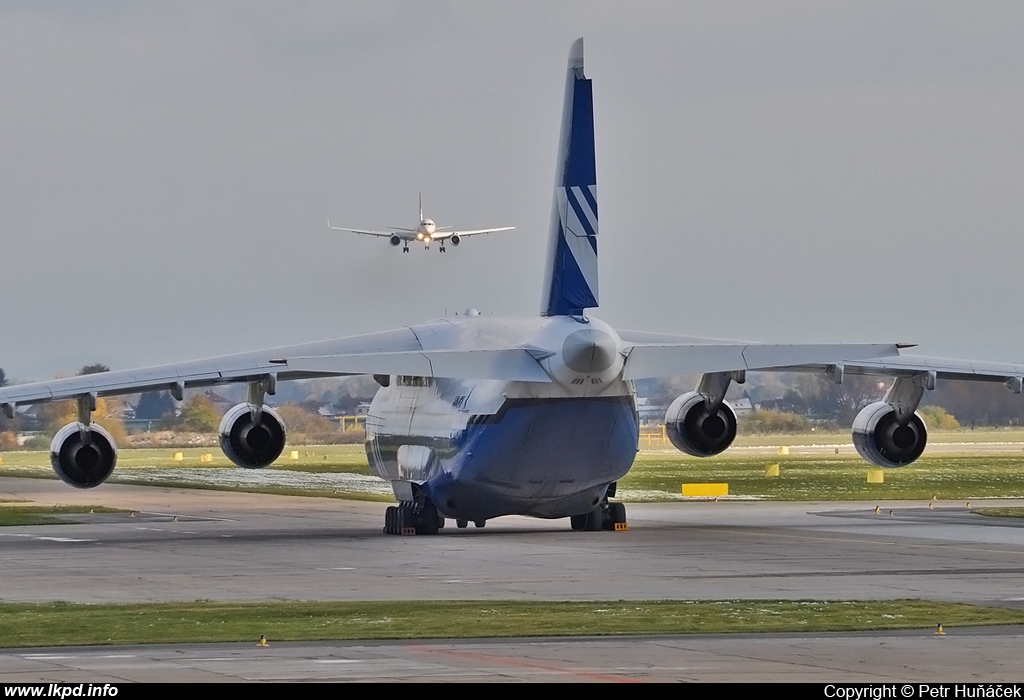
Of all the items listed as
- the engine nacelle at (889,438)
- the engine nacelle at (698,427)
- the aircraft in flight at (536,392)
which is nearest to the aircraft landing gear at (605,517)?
the aircraft in flight at (536,392)

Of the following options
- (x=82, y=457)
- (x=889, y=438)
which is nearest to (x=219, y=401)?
(x=82, y=457)

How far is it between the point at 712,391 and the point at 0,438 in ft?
141

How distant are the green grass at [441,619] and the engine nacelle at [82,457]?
12.7 m

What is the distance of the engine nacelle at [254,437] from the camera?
33.9 meters

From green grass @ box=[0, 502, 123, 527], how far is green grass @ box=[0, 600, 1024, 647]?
63.0 feet

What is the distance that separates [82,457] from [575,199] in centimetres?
1001

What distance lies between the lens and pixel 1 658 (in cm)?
1545

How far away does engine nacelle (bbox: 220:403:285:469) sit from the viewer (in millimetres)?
33938

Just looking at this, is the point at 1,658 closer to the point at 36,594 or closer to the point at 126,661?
the point at 126,661

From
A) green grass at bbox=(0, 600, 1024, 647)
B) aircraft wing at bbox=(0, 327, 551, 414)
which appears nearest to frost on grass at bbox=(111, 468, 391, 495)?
aircraft wing at bbox=(0, 327, 551, 414)

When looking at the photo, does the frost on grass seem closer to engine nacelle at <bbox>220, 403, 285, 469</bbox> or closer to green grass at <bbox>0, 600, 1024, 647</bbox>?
engine nacelle at <bbox>220, 403, 285, 469</bbox>

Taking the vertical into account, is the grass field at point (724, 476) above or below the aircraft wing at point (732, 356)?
above

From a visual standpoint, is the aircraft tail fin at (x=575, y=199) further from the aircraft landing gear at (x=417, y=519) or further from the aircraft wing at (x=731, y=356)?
the aircraft landing gear at (x=417, y=519)

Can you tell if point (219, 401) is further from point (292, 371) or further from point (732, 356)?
point (732, 356)
